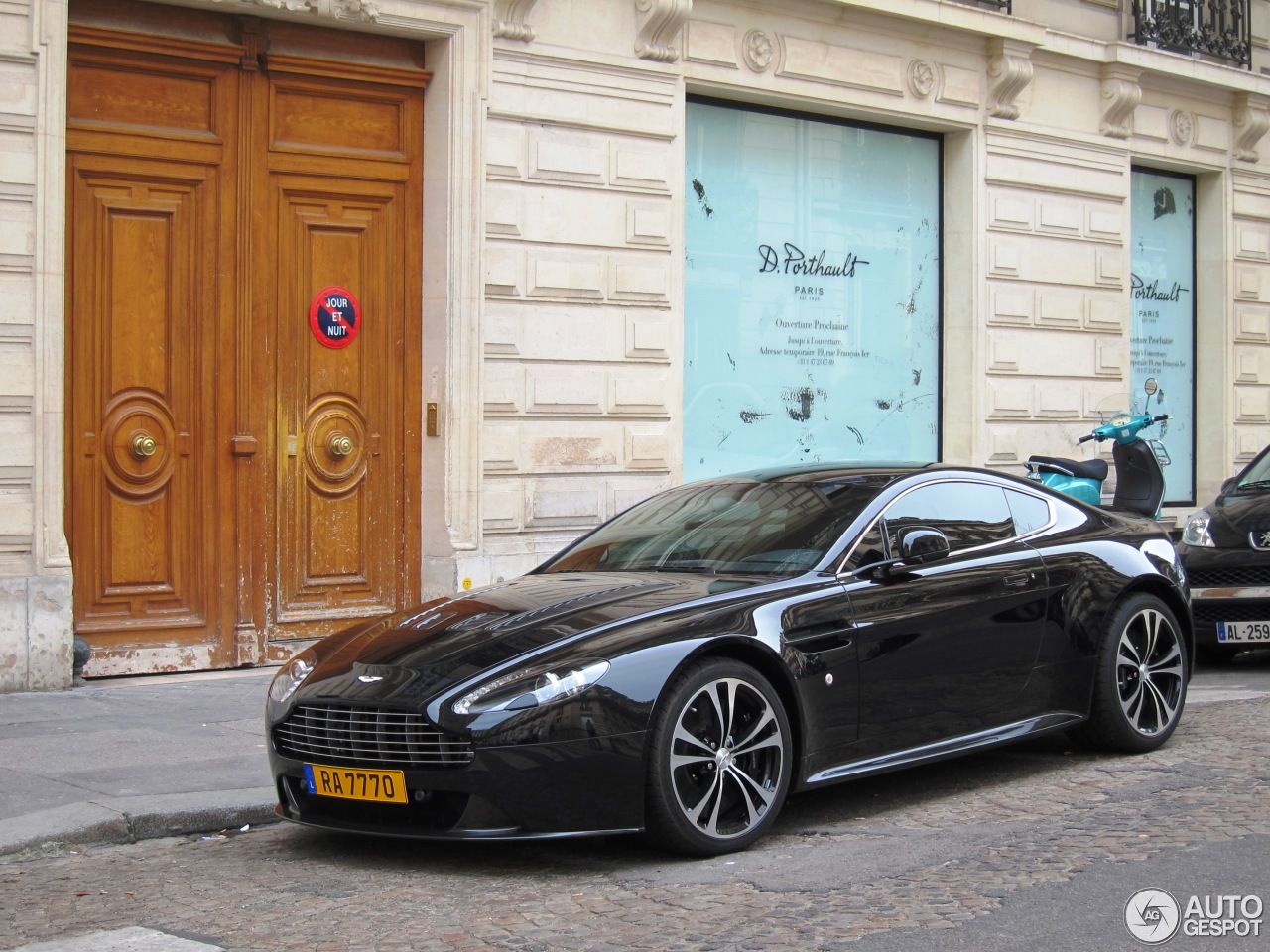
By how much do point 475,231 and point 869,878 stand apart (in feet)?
23.7

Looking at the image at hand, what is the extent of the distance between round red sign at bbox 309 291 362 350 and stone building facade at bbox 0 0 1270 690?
0.41 metres

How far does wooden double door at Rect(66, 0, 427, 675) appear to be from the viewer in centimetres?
1045

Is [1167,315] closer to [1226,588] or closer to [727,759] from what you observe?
[1226,588]

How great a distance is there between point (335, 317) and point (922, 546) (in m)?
5.98

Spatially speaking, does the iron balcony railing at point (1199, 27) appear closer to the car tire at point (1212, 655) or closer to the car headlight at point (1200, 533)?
the car headlight at point (1200, 533)

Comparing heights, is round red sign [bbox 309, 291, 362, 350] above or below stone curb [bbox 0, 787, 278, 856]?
above

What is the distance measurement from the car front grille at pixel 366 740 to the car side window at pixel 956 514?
7.11ft

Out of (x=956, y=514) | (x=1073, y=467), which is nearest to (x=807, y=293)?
(x=1073, y=467)

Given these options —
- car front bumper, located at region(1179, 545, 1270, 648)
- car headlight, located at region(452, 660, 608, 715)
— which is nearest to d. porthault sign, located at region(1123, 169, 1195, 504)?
car front bumper, located at region(1179, 545, 1270, 648)

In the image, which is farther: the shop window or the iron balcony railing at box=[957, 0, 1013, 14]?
the shop window

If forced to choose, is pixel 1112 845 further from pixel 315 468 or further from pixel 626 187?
pixel 626 187

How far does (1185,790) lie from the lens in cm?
678

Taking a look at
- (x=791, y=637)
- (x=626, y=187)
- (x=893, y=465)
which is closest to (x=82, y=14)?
(x=626, y=187)

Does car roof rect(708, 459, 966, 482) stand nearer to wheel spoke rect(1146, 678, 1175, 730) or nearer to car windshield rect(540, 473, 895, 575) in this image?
car windshield rect(540, 473, 895, 575)
